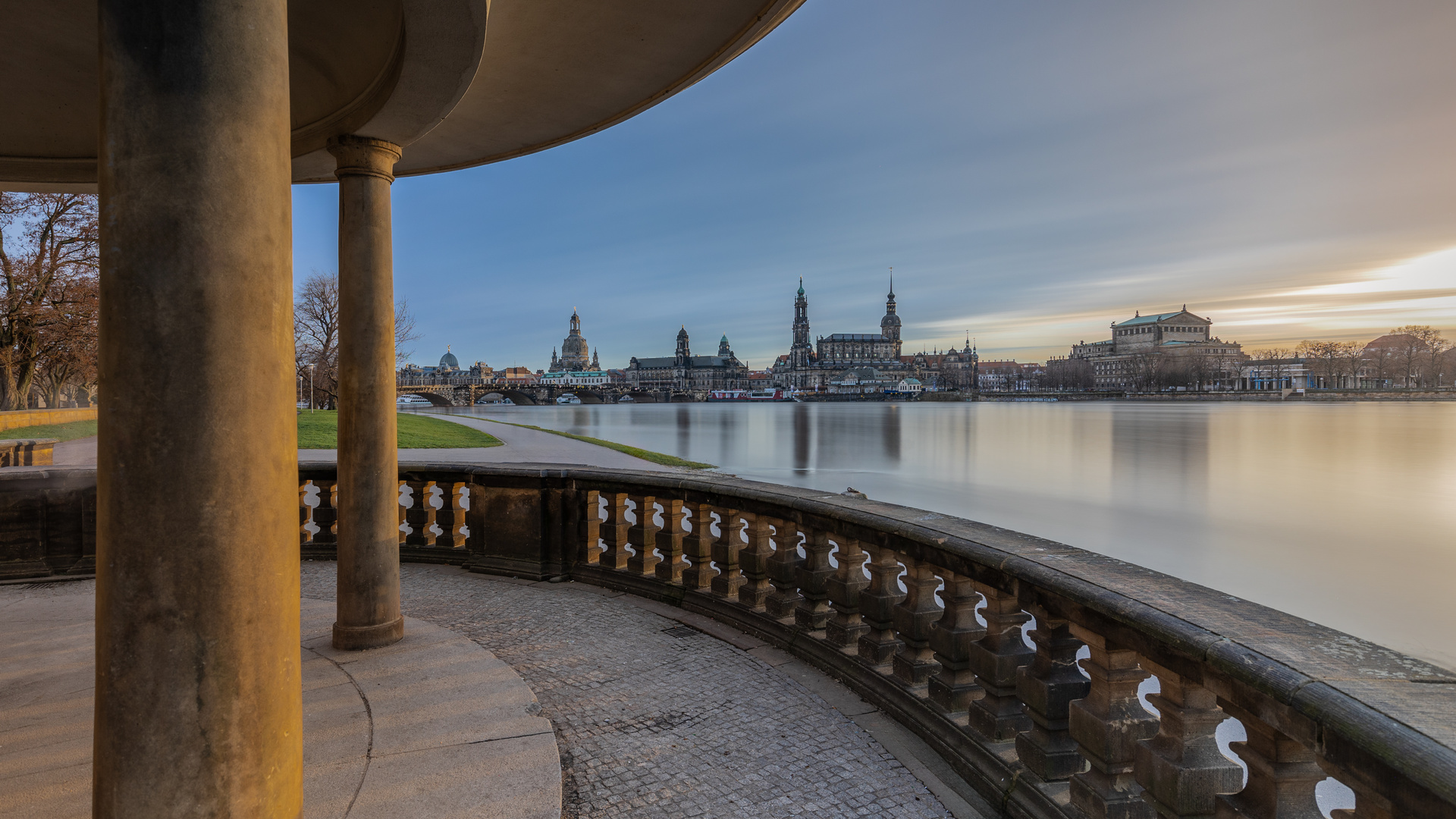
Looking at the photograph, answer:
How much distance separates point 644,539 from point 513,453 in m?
19.8

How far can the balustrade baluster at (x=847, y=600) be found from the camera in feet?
12.9

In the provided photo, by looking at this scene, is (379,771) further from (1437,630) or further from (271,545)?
(1437,630)

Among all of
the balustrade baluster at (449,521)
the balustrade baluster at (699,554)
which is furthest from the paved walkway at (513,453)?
the balustrade baluster at (699,554)

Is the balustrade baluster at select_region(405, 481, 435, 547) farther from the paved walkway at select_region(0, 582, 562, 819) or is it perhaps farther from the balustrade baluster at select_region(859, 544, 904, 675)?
the balustrade baluster at select_region(859, 544, 904, 675)

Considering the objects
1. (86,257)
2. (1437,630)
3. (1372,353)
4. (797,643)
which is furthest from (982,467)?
(1372,353)

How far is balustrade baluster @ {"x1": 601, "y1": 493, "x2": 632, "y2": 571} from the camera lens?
5.61m

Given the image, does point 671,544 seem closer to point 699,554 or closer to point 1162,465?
point 699,554

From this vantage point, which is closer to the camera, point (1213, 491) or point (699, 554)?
point (699, 554)

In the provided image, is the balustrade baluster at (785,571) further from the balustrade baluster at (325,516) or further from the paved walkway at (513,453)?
the paved walkway at (513,453)

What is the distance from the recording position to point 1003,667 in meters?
2.90

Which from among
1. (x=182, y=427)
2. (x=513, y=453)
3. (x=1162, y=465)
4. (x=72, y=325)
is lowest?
(x=1162, y=465)

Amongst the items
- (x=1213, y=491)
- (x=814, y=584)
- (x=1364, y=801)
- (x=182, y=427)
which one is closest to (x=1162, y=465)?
(x=1213, y=491)

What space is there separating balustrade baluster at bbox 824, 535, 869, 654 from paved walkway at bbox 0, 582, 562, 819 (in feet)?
5.49

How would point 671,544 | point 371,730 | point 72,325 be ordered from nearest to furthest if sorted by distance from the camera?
point 371,730 → point 671,544 → point 72,325
